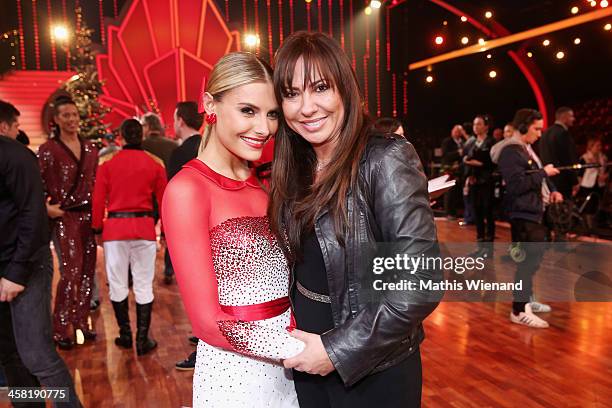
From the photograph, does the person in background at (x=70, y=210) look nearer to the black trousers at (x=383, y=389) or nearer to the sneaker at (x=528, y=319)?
the black trousers at (x=383, y=389)

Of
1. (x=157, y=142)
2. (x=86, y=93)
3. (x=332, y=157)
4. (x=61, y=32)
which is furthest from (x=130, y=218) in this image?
(x=61, y=32)

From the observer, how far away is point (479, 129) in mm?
6945

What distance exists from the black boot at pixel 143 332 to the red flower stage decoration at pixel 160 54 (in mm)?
7731

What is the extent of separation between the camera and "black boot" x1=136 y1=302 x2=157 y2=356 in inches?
147

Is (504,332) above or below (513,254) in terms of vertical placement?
below

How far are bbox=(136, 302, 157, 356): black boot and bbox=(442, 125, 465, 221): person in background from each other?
17.5ft

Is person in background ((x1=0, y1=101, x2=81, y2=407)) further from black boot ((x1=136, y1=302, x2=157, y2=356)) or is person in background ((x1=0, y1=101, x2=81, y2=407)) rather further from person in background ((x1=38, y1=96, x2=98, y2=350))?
person in background ((x1=38, y1=96, x2=98, y2=350))

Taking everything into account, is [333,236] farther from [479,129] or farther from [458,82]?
[458,82]

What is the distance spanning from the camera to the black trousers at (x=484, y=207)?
6836mm

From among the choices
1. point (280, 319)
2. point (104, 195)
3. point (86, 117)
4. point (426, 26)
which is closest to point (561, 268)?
point (104, 195)

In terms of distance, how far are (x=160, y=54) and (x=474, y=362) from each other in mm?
9961

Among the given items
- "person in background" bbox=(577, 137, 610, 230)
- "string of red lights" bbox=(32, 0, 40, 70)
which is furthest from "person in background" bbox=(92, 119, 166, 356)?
"string of red lights" bbox=(32, 0, 40, 70)

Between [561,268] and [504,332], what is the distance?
2.09 metres

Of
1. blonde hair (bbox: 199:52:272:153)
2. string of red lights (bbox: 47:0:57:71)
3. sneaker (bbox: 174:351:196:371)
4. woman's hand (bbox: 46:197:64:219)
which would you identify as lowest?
sneaker (bbox: 174:351:196:371)
